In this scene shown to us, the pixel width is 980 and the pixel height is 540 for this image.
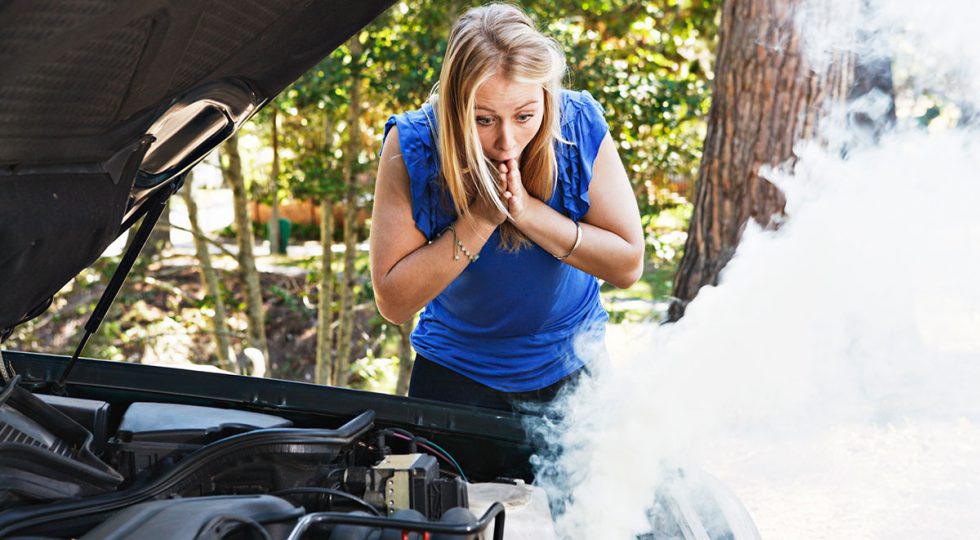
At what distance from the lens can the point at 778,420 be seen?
3.55 metres

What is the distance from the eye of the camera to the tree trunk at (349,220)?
22.1 ft

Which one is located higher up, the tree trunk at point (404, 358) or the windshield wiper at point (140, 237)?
the tree trunk at point (404, 358)

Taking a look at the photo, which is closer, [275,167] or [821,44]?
[821,44]

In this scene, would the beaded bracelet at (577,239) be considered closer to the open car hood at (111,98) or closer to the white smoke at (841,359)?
the white smoke at (841,359)

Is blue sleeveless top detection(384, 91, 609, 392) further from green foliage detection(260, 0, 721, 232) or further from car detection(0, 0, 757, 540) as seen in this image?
green foliage detection(260, 0, 721, 232)

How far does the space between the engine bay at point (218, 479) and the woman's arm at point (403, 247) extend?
1.16ft

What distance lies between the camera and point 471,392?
8.06ft

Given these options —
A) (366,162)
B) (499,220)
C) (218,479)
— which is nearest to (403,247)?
(499,220)

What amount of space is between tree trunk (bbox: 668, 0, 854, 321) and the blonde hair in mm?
2852

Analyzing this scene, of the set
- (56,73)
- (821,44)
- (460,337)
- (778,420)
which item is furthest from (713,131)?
(56,73)

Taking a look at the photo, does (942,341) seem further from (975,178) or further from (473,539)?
(473,539)

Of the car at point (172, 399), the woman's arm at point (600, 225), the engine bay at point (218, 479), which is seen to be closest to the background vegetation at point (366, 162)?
the woman's arm at point (600, 225)

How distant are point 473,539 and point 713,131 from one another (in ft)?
13.4

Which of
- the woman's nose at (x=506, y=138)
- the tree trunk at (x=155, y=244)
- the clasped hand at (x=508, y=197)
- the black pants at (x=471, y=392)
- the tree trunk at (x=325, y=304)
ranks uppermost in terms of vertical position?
the tree trunk at (x=155, y=244)
